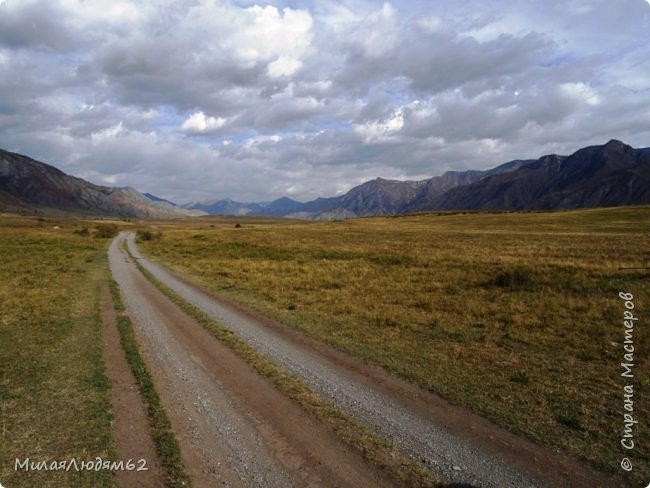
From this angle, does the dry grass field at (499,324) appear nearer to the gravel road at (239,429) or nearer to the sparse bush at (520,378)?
the sparse bush at (520,378)

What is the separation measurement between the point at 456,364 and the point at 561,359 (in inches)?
133

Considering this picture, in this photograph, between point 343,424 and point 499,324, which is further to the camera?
point 499,324

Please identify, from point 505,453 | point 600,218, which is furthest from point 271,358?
point 600,218

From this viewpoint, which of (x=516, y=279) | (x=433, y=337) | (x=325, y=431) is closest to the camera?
(x=325, y=431)

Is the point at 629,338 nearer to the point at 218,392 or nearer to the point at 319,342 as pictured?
the point at 319,342

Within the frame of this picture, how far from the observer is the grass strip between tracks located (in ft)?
22.0

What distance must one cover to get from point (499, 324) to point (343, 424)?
10.4 metres

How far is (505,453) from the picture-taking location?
732 centimetres

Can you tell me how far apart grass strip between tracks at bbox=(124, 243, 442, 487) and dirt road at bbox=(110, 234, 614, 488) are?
0.25 meters

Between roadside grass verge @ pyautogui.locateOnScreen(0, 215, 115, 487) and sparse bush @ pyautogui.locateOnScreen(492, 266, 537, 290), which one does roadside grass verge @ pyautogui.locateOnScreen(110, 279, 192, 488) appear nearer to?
roadside grass verge @ pyautogui.locateOnScreen(0, 215, 115, 487)

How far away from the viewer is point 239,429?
7996 millimetres

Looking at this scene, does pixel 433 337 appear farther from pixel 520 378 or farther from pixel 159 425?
pixel 159 425

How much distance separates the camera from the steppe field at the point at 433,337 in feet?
26.3

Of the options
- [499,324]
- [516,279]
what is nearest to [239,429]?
[499,324]
